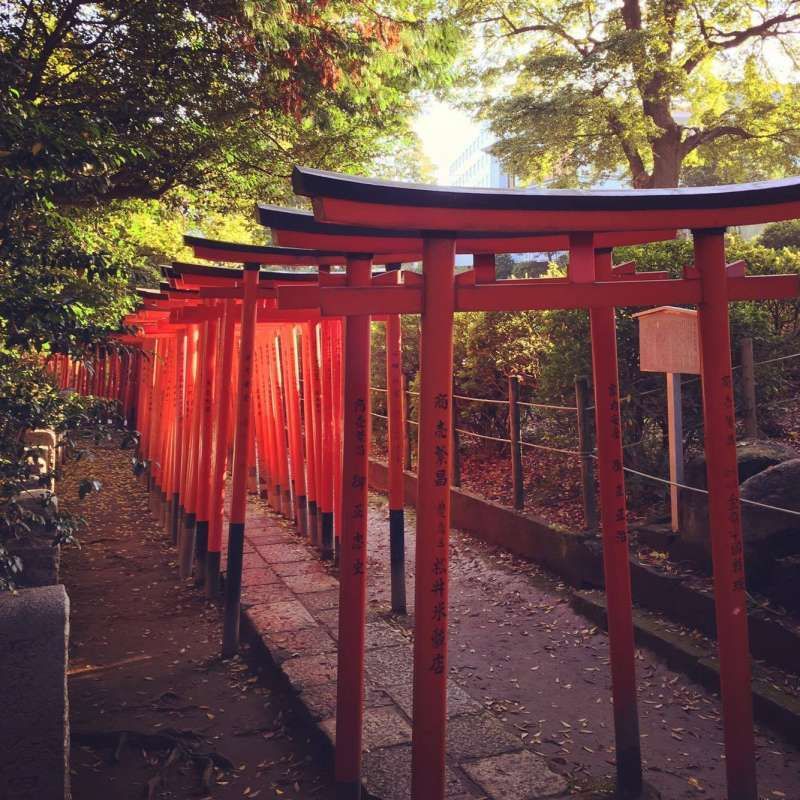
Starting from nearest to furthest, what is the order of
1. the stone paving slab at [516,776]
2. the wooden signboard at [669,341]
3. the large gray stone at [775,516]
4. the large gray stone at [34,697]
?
the large gray stone at [34,697] → the stone paving slab at [516,776] → the large gray stone at [775,516] → the wooden signboard at [669,341]

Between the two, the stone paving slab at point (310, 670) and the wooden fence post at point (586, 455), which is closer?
the stone paving slab at point (310, 670)

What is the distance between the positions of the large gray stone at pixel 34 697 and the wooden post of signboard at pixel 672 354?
14.0 feet

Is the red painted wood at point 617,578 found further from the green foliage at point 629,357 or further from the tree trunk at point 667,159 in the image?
the tree trunk at point 667,159

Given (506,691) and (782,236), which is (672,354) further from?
(782,236)

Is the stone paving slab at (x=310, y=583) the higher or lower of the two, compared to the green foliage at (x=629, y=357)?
lower

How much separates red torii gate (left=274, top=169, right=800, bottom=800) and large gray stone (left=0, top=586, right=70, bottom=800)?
3.86 ft

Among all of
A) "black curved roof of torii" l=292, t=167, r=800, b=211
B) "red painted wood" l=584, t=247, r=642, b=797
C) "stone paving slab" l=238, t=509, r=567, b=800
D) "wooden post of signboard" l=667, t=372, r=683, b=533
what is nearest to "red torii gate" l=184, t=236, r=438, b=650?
"stone paving slab" l=238, t=509, r=567, b=800

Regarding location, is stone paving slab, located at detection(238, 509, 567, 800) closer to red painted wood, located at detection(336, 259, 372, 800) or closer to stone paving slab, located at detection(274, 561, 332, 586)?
stone paving slab, located at detection(274, 561, 332, 586)

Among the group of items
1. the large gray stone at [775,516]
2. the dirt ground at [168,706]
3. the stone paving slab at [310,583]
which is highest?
the large gray stone at [775,516]

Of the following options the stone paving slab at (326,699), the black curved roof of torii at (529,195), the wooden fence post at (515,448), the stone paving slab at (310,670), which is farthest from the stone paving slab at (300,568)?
the black curved roof of torii at (529,195)

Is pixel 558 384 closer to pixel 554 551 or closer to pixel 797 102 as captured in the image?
pixel 554 551

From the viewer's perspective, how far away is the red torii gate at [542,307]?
2816 mm

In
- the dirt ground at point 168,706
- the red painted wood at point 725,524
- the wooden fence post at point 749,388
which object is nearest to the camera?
the red painted wood at point 725,524

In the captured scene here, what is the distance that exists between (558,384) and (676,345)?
209 cm
